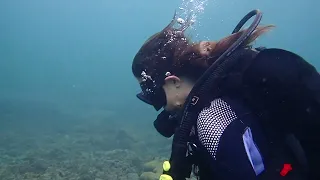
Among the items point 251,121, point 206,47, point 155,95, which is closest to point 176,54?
point 206,47

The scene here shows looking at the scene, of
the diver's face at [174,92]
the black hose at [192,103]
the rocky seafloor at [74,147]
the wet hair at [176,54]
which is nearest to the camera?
the black hose at [192,103]

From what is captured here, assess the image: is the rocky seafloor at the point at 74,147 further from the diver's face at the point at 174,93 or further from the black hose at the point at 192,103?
the black hose at the point at 192,103

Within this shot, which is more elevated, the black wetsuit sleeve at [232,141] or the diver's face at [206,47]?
the diver's face at [206,47]

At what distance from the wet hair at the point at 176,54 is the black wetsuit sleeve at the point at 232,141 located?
0.56 meters

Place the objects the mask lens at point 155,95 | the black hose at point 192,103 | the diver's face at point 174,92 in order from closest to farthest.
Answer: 1. the black hose at point 192,103
2. the diver's face at point 174,92
3. the mask lens at point 155,95

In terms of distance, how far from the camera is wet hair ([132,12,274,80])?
224 cm

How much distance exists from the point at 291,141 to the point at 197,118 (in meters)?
0.51

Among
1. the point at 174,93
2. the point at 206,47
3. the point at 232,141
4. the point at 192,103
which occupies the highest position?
the point at 206,47

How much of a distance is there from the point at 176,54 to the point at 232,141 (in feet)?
3.18

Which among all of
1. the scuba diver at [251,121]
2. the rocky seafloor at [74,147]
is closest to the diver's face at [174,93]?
the scuba diver at [251,121]

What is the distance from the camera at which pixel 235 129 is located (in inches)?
64.2

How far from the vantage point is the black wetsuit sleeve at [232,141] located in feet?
5.16

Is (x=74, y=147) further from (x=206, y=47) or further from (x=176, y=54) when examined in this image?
(x=206, y=47)

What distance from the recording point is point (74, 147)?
14.7 m
